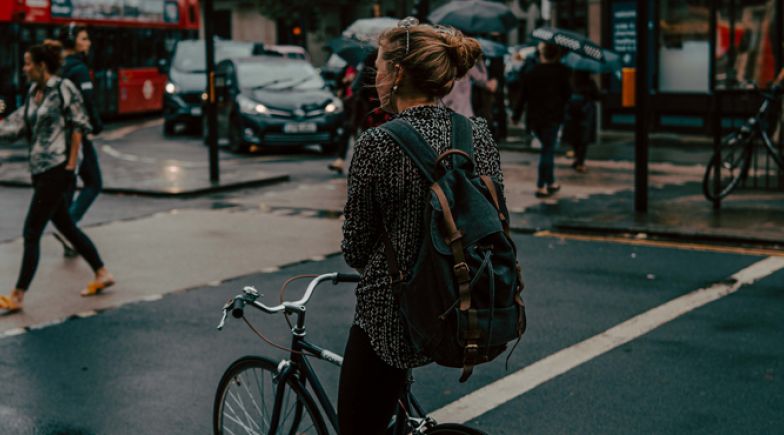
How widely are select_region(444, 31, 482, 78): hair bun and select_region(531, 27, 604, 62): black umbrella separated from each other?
11.4 meters

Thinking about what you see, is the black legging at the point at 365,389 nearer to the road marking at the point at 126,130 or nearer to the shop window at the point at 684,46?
the shop window at the point at 684,46

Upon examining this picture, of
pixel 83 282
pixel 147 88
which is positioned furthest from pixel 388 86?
pixel 147 88

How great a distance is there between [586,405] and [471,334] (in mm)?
2758

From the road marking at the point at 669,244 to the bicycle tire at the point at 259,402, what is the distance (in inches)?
246

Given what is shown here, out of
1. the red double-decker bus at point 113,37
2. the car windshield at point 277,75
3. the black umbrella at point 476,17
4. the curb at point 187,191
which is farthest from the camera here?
the red double-decker bus at point 113,37

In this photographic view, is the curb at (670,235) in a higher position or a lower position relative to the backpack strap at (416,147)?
lower

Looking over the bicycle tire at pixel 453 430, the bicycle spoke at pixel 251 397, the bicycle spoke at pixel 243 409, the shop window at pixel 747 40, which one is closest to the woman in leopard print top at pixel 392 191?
the bicycle tire at pixel 453 430

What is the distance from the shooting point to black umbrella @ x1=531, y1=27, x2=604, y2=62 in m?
14.7

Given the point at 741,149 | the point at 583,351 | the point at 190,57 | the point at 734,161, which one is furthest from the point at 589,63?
the point at 583,351

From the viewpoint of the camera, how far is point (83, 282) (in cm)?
902

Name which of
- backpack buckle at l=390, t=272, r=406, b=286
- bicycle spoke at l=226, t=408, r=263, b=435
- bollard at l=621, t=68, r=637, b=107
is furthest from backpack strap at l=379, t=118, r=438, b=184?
bollard at l=621, t=68, r=637, b=107

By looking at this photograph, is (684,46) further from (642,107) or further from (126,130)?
(126,130)

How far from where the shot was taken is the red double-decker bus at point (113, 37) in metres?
24.3

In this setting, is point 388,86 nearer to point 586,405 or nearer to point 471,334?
point 471,334
